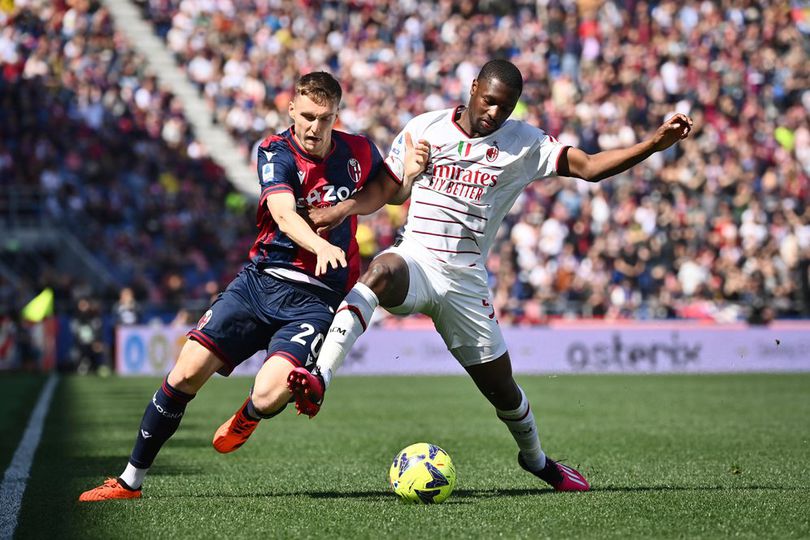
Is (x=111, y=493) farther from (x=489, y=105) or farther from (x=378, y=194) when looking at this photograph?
(x=489, y=105)

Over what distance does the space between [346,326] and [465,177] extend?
1.26m

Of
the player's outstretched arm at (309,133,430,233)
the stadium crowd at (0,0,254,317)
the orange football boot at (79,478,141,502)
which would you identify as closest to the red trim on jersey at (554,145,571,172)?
the player's outstretched arm at (309,133,430,233)

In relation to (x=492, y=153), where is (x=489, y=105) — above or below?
above

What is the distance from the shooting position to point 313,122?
22.3 ft

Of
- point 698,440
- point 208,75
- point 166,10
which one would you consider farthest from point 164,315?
point 698,440

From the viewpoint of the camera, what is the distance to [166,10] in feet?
95.9

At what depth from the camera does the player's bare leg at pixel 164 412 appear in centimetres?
682

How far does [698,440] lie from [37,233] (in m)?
16.8

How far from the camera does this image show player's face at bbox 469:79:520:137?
7000 millimetres

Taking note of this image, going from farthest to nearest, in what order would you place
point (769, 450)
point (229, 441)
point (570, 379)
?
1. point (570, 379)
2. point (769, 450)
3. point (229, 441)

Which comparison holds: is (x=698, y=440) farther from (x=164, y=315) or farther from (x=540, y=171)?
(x=164, y=315)

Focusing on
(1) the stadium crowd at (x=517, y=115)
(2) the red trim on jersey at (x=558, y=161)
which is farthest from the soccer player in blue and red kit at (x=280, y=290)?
(1) the stadium crowd at (x=517, y=115)

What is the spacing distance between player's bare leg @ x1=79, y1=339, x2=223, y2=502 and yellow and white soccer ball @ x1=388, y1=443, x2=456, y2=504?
1199mm

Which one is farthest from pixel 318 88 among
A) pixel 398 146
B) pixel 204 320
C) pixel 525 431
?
pixel 525 431
